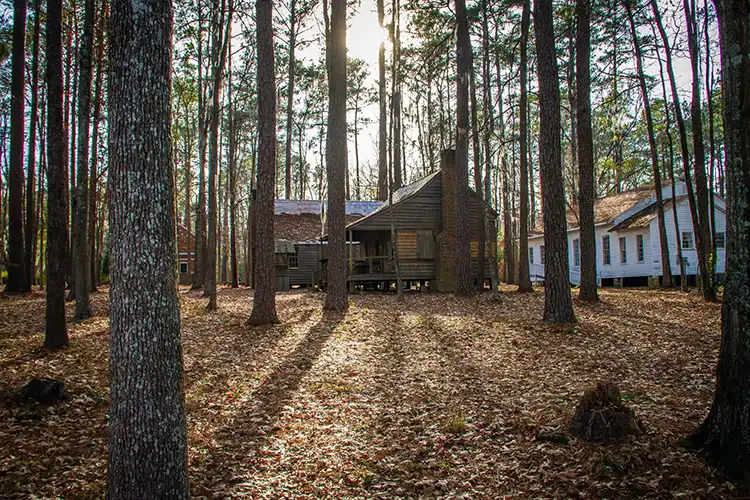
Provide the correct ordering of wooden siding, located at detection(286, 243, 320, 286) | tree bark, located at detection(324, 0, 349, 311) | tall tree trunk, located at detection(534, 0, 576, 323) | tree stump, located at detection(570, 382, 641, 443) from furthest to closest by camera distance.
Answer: wooden siding, located at detection(286, 243, 320, 286) < tree bark, located at detection(324, 0, 349, 311) < tall tree trunk, located at detection(534, 0, 576, 323) < tree stump, located at detection(570, 382, 641, 443)

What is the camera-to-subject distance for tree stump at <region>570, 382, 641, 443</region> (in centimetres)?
429

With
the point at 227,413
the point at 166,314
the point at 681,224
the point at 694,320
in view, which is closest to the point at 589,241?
the point at 694,320

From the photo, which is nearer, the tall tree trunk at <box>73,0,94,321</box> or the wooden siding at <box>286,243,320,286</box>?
the tall tree trunk at <box>73,0,94,321</box>

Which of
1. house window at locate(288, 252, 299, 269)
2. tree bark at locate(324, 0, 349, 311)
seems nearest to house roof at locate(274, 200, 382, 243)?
house window at locate(288, 252, 299, 269)

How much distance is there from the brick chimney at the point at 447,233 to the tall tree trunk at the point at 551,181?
11.4 metres

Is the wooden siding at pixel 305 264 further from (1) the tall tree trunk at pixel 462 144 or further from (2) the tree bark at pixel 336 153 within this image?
(2) the tree bark at pixel 336 153

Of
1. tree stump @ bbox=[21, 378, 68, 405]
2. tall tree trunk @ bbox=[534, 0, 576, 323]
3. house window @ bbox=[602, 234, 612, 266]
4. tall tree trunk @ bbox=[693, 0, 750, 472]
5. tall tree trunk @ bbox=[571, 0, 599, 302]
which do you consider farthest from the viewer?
house window @ bbox=[602, 234, 612, 266]

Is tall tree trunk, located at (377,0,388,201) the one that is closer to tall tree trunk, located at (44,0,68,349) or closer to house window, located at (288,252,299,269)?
house window, located at (288,252,299,269)

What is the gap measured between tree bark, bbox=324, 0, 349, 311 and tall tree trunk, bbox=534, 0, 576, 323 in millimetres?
5866

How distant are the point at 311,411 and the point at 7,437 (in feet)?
10.0

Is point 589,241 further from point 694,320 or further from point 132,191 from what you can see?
point 132,191

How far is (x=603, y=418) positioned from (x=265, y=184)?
359 inches

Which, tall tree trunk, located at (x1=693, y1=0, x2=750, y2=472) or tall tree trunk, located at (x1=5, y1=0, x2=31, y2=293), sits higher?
tall tree trunk, located at (x1=5, y1=0, x2=31, y2=293)

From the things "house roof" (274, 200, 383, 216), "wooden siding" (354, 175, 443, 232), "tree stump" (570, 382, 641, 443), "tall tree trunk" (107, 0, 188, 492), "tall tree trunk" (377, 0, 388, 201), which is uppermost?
"tall tree trunk" (377, 0, 388, 201)
